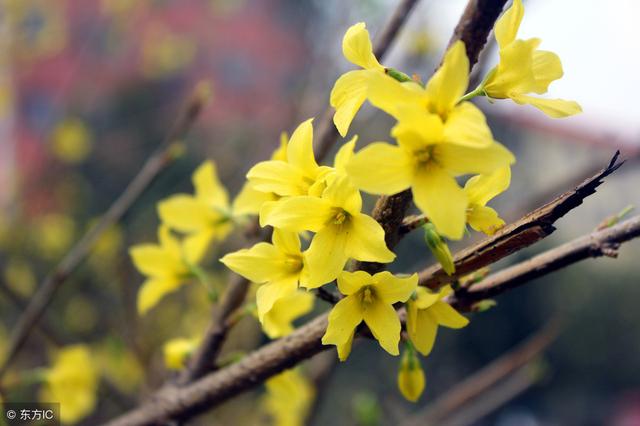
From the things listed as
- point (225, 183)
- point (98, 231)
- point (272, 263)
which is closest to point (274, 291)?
point (272, 263)

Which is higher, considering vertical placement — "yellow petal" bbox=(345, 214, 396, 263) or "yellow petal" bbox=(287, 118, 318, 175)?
"yellow petal" bbox=(287, 118, 318, 175)

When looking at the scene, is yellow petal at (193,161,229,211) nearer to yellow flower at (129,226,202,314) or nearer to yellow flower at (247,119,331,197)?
yellow flower at (129,226,202,314)

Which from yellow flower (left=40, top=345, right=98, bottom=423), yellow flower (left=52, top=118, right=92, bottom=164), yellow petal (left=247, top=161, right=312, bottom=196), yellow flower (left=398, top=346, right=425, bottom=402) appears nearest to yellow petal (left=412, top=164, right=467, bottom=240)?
yellow petal (left=247, top=161, right=312, bottom=196)

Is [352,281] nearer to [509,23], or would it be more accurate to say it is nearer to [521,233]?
[521,233]

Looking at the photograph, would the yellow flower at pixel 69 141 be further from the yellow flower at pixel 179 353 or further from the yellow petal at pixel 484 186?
the yellow petal at pixel 484 186

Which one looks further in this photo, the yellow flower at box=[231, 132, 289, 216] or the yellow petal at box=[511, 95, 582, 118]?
the yellow flower at box=[231, 132, 289, 216]

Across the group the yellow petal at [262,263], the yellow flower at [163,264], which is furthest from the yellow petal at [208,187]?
the yellow petal at [262,263]

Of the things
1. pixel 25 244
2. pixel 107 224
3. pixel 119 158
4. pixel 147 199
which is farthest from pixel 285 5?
pixel 107 224
